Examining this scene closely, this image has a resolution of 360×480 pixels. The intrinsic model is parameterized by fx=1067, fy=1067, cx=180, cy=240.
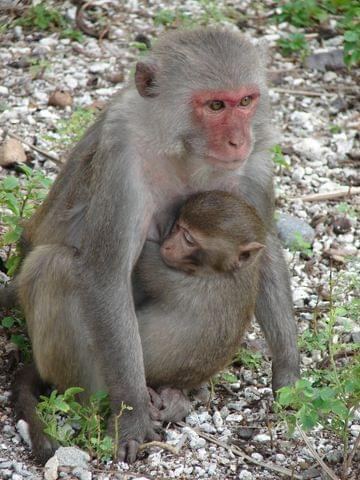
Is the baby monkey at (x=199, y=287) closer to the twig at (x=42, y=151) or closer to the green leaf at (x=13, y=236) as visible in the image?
the green leaf at (x=13, y=236)

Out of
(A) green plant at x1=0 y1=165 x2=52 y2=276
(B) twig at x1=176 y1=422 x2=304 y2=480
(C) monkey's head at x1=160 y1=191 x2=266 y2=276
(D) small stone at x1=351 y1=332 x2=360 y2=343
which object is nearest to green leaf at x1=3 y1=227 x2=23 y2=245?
(A) green plant at x1=0 y1=165 x2=52 y2=276

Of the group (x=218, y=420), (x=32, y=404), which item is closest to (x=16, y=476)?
(x=32, y=404)

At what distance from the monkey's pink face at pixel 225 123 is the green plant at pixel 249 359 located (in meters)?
1.61

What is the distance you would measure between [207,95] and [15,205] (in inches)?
74.1

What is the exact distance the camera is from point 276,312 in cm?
671

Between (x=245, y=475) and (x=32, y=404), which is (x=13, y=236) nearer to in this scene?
(x=32, y=404)

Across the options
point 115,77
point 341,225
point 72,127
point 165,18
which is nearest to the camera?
point 72,127

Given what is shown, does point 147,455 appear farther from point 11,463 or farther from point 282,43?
point 282,43

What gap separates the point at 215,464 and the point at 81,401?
94cm

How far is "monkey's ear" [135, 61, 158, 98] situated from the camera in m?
6.06

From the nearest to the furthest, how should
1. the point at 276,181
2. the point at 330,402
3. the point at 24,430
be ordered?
the point at 330,402, the point at 24,430, the point at 276,181

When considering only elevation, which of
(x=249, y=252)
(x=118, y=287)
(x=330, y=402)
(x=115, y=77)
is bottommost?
(x=115, y=77)

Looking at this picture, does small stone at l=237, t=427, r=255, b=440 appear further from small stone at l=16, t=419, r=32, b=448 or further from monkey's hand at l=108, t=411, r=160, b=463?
small stone at l=16, t=419, r=32, b=448

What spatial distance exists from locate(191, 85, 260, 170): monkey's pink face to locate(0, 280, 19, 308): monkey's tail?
188 cm
